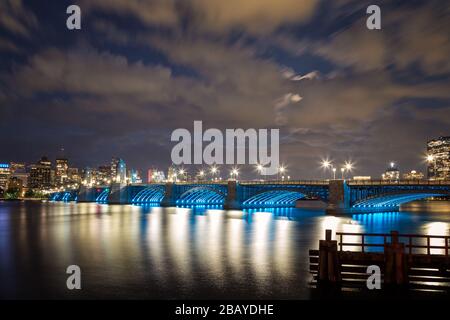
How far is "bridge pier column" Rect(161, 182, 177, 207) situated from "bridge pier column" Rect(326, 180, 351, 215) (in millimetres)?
73989

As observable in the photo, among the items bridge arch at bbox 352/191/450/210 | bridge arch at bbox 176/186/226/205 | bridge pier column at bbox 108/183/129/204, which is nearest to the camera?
bridge arch at bbox 352/191/450/210

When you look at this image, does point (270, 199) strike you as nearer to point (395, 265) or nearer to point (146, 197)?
point (146, 197)

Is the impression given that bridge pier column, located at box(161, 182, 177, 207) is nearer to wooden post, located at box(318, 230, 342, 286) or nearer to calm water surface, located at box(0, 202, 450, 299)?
calm water surface, located at box(0, 202, 450, 299)

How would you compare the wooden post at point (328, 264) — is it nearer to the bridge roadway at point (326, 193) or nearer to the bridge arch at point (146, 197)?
the bridge roadway at point (326, 193)

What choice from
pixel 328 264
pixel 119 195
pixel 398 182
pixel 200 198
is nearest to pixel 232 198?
pixel 200 198

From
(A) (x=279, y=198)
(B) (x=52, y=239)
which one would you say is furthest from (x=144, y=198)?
(B) (x=52, y=239)

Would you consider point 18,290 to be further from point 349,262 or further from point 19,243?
point 19,243

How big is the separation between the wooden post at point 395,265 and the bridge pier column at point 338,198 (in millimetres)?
75492

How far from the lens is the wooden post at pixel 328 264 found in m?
22.5

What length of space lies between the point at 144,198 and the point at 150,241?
150 metres

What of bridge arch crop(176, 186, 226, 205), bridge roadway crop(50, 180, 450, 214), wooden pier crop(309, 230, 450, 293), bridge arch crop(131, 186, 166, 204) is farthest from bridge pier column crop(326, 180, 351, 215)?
bridge arch crop(131, 186, 166, 204)

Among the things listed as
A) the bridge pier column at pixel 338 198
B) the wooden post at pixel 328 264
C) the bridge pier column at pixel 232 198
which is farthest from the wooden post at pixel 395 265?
the bridge pier column at pixel 232 198

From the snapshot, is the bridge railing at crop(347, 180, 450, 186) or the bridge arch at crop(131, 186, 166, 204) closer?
the bridge railing at crop(347, 180, 450, 186)

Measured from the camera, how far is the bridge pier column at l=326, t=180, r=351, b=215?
317 feet
